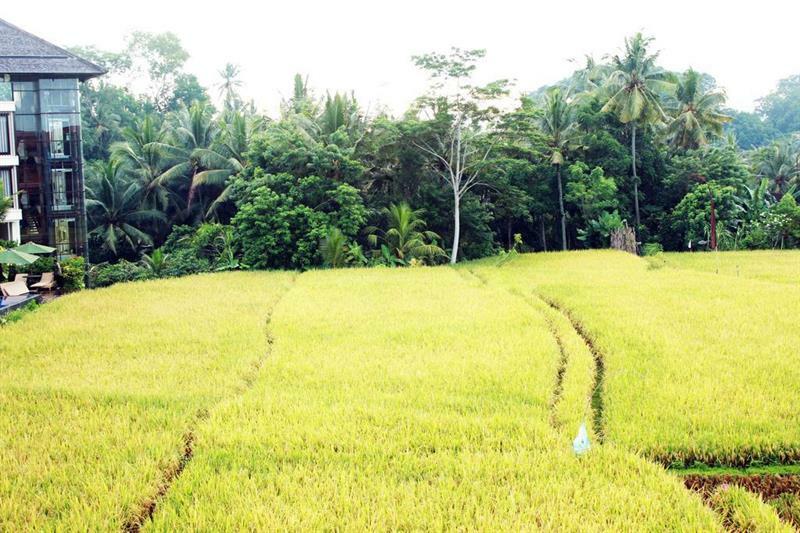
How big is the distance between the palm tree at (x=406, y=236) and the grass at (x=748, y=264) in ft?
21.0

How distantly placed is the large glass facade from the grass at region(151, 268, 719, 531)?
509 inches

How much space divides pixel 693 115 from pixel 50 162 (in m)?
21.7

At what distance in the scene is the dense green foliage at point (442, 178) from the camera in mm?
18359

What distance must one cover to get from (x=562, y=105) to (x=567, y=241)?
16.7 ft

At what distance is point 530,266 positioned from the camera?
54.2ft

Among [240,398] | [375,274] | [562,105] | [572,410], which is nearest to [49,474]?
[240,398]

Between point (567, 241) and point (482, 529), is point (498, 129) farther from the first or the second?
Result: point (482, 529)

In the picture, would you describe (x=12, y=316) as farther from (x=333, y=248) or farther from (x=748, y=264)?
(x=748, y=264)

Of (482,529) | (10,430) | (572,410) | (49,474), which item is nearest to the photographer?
(482,529)

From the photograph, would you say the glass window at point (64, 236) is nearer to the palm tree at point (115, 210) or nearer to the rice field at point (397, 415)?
the palm tree at point (115, 210)

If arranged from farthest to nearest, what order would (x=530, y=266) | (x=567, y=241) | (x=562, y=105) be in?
(x=567, y=241), (x=562, y=105), (x=530, y=266)

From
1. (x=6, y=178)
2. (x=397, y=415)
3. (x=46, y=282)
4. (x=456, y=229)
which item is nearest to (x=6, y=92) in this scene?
(x=6, y=178)

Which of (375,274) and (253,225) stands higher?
(253,225)

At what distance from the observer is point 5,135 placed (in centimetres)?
1750
